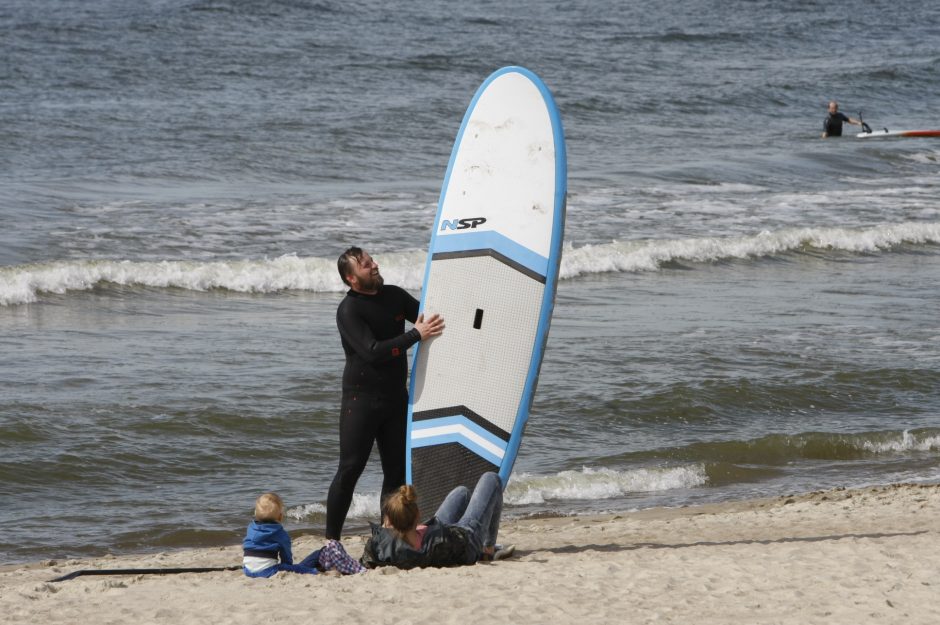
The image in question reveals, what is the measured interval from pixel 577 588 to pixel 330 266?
930 centimetres

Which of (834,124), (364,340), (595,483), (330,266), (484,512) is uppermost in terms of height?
(834,124)

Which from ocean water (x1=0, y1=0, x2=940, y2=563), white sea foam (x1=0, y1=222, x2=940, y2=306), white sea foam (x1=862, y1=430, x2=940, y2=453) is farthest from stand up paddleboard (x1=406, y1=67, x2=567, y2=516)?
white sea foam (x1=0, y1=222, x2=940, y2=306)

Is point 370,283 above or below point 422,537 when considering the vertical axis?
above

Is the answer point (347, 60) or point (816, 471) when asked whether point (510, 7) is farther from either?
point (816, 471)

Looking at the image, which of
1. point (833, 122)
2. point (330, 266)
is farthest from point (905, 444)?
point (833, 122)

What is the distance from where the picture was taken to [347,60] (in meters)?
30.2

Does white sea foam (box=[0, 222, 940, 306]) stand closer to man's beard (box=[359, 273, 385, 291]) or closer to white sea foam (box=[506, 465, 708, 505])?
white sea foam (box=[506, 465, 708, 505])

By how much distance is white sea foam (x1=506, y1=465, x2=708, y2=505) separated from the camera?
7.19 metres

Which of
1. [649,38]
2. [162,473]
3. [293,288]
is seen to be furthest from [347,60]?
[162,473]

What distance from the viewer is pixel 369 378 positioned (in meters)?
5.32

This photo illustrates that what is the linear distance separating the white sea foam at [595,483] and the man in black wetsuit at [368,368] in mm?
1816

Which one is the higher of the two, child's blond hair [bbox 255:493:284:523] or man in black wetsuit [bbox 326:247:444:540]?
man in black wetsuit [bbox 326:247:444:540]

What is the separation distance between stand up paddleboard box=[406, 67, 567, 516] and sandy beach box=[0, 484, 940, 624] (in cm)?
56

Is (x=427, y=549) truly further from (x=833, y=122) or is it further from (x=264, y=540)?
(x=833, y=122)
